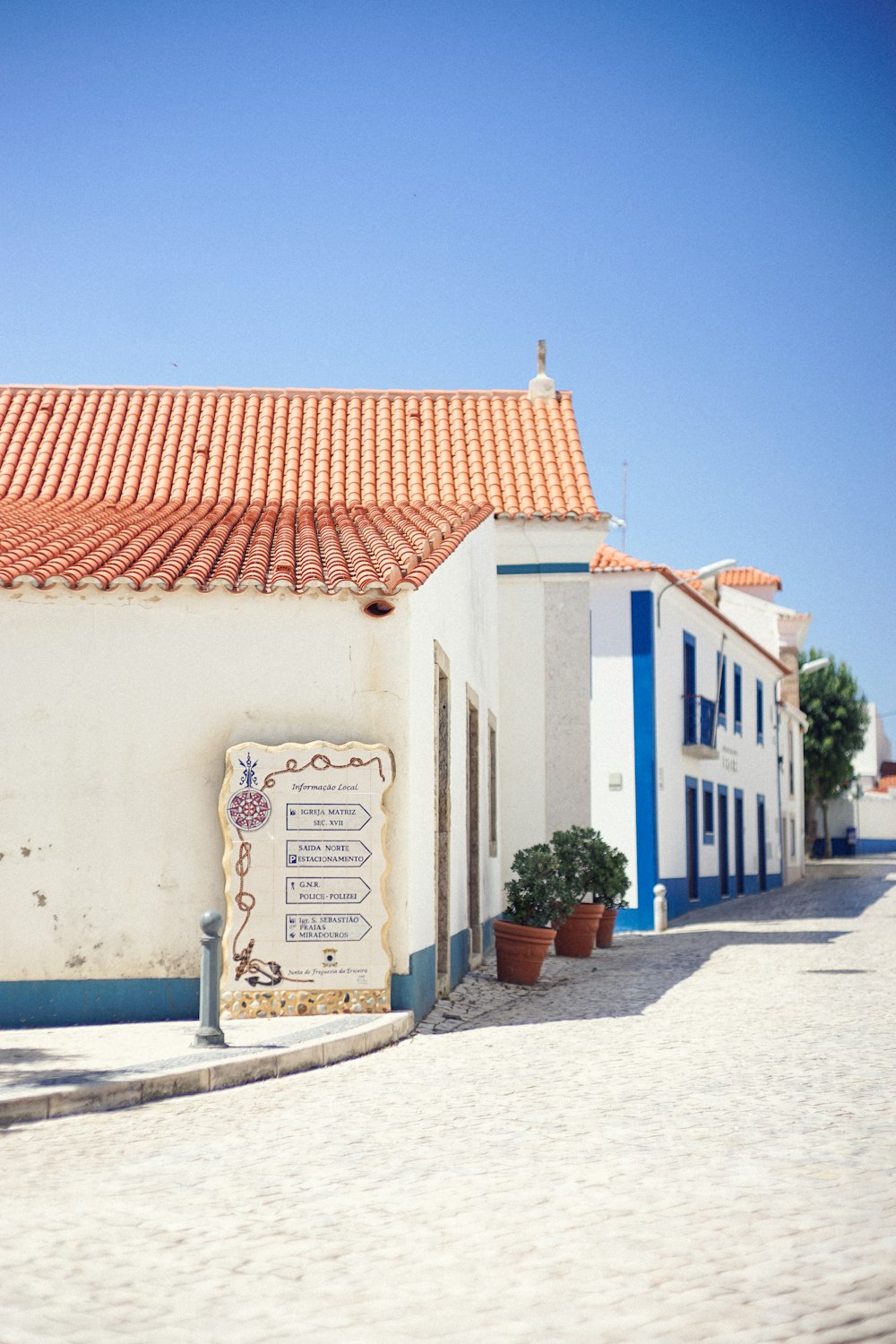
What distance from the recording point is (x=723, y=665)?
97.6ft

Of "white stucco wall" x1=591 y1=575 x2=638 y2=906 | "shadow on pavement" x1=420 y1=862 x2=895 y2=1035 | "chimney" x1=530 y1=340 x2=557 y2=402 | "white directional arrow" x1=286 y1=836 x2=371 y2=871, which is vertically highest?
"chimney" x1=530 y1=340 x2=557 y2=402

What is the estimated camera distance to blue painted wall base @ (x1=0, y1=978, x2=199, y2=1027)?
10.0m

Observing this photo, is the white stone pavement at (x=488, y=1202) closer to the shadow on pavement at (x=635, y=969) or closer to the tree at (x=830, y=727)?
the shadow on pavement at (x=635, y=969)

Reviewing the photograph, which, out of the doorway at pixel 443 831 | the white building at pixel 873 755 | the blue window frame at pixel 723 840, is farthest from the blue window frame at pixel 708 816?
the white building at pixel 873 755

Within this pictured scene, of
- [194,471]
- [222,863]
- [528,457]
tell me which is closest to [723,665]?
[528,457]

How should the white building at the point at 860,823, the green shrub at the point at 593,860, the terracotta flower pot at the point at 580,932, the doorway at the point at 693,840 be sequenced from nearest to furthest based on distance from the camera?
the green shrub at the point at 593,860 < the terracotta flower pot at the point at 580,932 < the doorway at the point at 693,840 < the white building at the point at 860,823

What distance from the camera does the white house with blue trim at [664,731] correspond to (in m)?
23.2

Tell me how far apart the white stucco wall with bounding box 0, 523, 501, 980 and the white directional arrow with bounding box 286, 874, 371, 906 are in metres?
0.32

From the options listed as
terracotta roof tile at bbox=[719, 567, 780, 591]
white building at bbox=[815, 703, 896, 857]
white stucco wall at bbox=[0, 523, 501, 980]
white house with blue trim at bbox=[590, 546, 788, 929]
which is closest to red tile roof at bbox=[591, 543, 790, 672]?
white house with blue trim at bbox=[590, 546, 788, 929]

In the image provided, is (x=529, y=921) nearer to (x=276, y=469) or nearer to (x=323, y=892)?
(x=323, y=892)

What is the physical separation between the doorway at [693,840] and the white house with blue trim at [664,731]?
0.03m

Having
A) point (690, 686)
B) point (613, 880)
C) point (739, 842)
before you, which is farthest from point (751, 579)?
point (613, 880)

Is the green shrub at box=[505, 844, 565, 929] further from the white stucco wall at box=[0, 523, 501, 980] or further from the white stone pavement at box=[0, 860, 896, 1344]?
the white stone pavement at box=[0, 860, 896, 1344]

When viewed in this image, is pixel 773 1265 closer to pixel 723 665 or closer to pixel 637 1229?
pixel 637 1229
